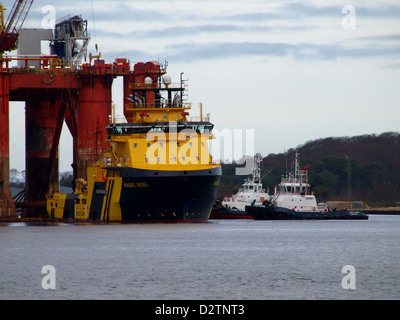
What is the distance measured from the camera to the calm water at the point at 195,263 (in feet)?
115

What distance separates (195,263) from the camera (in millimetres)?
43750

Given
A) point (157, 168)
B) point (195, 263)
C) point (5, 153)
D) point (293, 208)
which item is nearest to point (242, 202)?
point (293, 208)

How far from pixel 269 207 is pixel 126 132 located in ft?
84.4

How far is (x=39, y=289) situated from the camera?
35.6 m

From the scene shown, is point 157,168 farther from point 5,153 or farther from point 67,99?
point 67,99

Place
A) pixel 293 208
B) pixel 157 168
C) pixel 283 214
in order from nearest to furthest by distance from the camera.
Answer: pixel 157 168 < pixel 283 214 < pixel 293 208

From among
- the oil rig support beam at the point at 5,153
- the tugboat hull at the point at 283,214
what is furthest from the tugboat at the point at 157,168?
the tugboat hull at the point at 283,214

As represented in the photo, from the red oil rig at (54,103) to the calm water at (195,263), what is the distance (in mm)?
15451

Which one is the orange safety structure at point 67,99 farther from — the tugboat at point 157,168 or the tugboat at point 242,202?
the tugboat at point 242,202

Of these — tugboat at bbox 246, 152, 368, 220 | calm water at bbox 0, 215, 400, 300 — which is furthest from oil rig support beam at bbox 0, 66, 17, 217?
tugboat at bbox 246, 152, 368, 220

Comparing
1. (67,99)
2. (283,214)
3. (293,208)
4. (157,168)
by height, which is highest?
(67,99)

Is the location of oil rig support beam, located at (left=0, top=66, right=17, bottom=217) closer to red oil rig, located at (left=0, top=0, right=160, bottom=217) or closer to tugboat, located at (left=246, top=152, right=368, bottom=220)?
red oil rig, located at (left=0, top=0, right=160, bottom=217)

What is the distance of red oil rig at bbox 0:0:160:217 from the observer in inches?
3004

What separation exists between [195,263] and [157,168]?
2207cm
